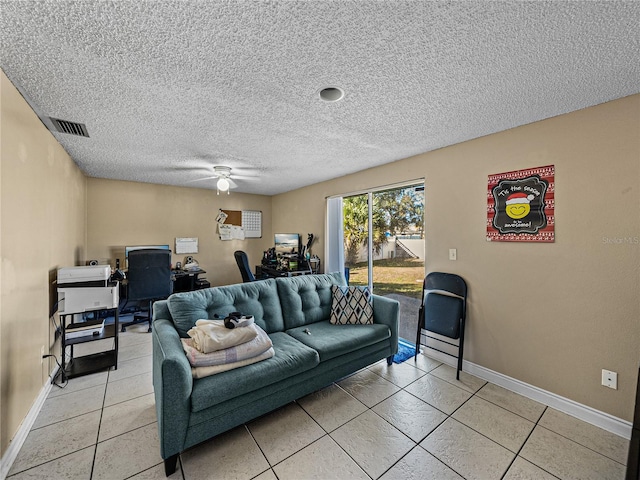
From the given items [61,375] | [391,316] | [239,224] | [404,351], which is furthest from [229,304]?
[239,224]

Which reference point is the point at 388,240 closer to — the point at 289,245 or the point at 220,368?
the point at 289,245

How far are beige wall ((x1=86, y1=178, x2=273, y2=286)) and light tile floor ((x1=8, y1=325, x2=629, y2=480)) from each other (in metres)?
2.77

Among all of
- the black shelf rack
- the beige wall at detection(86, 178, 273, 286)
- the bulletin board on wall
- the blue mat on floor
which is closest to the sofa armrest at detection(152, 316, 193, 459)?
the black shelf rack

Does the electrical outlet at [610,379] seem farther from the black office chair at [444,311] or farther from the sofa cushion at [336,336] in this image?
the sofa cushion at [336,336]

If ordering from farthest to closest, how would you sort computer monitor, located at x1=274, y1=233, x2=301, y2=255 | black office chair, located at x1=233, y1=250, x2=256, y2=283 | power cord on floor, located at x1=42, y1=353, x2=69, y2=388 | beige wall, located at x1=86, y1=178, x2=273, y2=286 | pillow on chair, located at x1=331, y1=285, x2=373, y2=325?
computer monitor, located at x1=274, y1=233, x2=301, y2=255 < beige wall, located at x1=86, y1=178, x2=273, y2=286 < black office chair, located at x1=233, y1=250, x2=256, y2=283 < pillow on chair, located at x1=331, y1=285, x2=373, y2=325 < power cord on floor, located at x1=42, y1=353, x2=69, y2=388

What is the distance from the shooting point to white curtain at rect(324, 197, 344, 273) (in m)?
4.28

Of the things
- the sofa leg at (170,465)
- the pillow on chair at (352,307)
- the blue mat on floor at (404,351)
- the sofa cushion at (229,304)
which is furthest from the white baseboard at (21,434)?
the blue mat on floor at (404,351)

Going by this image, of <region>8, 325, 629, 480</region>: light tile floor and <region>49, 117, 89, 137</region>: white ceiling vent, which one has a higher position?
<region>49, 117, 89, 137</region>: white ceiling vent

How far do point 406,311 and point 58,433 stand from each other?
3709mm

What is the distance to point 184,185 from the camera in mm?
4871

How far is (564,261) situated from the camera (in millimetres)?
2045

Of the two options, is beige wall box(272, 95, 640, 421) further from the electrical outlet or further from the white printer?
the white printer

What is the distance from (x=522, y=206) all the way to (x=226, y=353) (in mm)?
2697

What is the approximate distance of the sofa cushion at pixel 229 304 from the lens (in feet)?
6.78
